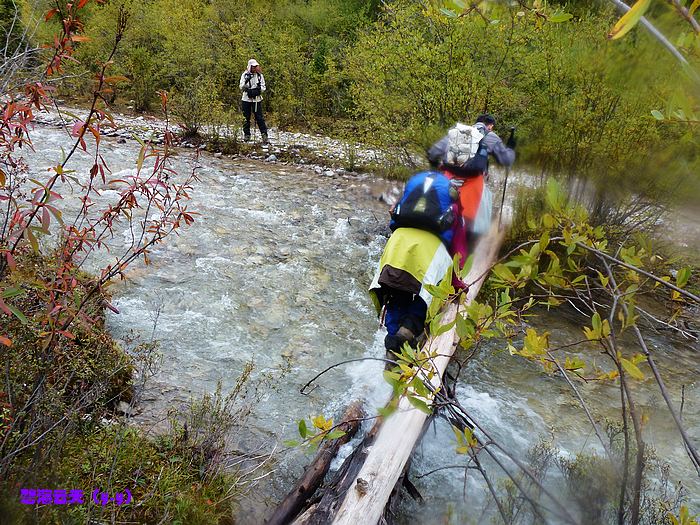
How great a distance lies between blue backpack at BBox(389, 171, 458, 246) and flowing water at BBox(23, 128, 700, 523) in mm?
1530

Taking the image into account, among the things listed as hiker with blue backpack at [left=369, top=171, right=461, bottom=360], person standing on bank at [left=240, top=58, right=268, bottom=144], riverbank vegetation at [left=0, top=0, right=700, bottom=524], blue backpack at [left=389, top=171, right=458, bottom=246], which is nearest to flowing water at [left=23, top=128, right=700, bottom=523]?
riverbank vegetation at [left=0, top=0, right=700, bottom=524]

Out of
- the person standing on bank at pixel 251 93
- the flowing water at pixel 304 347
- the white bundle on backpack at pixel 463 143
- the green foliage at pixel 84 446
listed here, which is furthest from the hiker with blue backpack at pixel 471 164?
the person standing on bank at pixel 251 93

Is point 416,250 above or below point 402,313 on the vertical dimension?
above

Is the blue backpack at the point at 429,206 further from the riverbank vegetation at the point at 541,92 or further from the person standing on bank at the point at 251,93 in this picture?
the person standing on bank at the point at 251,93

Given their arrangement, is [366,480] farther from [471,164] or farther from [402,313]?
[471,164]

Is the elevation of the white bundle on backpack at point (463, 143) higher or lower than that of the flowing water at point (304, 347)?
higher

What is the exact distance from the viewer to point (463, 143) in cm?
495

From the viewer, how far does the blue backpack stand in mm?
3732

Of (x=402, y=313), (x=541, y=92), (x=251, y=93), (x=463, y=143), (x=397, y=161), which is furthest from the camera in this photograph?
(x=251, y=93)

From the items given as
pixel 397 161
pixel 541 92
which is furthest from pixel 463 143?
pixel 397 161

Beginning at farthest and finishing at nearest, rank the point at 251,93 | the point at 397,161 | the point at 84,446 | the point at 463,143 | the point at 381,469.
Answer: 1. the point at 251,93
2. the point at 397,161
3. the point at 463,143
4. the point at 381,469
5. the point at 84,446

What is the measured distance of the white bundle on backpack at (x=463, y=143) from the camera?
16.1 feet

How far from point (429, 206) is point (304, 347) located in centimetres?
205

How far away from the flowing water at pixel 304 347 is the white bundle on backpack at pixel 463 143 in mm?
1923
